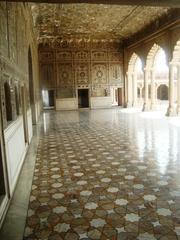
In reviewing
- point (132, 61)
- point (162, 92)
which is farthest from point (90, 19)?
point (162, 92)

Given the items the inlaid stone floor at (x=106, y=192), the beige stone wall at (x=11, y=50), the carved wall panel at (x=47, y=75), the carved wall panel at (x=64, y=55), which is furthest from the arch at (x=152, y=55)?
the beige stone wall at (x=11, y=50)

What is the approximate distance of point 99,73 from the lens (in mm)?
20078

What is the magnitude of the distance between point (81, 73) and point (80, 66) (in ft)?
1.81

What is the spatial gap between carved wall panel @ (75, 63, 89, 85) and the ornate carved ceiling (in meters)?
2.18

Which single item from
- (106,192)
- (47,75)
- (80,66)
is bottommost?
(106,192)

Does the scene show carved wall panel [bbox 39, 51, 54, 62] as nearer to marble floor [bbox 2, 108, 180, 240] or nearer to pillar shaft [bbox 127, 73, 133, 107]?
pillar shaft [bbox 127, 73, 133, 107]

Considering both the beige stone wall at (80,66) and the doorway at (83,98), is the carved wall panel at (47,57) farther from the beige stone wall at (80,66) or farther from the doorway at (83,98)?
the doorway at (83,98)

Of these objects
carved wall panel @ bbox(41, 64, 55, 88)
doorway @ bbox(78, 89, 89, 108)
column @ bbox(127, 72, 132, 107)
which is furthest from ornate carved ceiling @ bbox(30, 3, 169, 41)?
doorway @ bbox(78, 89, 89, 108)

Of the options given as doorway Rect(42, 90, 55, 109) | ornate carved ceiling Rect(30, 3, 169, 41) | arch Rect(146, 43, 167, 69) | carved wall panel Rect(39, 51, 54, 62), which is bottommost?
doorway Rect(42, 90, 55, 109)

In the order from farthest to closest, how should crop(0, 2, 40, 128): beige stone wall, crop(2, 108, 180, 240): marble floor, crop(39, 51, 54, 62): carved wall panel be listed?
1. crop(39, 51, 54, 62): carved wall panel
2. crop(0, 2, 40, 128): beige stone wall
3. crop(2, 108, 180, 240): marble floor

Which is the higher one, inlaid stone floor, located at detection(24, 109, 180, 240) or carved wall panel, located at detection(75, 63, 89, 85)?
carved wall panel, located at detection(75, 63, 89, 85)

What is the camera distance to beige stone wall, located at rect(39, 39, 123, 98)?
1922 cm

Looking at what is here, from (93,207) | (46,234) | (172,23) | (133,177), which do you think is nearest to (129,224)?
(93,207)

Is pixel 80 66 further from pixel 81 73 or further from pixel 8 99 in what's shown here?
pixel 8 99
